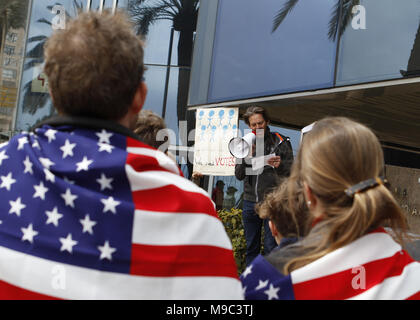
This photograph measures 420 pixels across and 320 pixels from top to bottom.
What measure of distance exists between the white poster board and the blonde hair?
14.5 feet

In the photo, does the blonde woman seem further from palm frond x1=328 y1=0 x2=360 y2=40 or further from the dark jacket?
palm frond x1=328 y1=0 x2=360 y2=40

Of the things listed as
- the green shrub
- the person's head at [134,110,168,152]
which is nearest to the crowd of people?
the person's head at [134,110,168,152]

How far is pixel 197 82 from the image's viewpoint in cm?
711

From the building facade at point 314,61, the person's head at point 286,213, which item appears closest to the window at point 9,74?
the building facade at point 314,61

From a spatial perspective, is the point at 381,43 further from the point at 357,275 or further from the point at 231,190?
the point at 231,190

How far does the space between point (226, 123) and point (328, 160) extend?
15.5 feet

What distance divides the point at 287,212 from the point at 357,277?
2.21 ft

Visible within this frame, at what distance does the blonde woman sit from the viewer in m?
1.44

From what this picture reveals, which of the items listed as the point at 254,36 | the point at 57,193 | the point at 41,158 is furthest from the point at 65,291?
the point at 254,36

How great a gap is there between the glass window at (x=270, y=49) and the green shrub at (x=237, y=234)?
164 cm

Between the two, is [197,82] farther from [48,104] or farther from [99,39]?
[99,39]

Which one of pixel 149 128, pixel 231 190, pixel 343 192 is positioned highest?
pixel 149 128

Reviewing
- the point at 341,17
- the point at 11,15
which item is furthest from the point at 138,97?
the point at 11,15

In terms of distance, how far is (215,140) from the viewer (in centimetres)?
614
